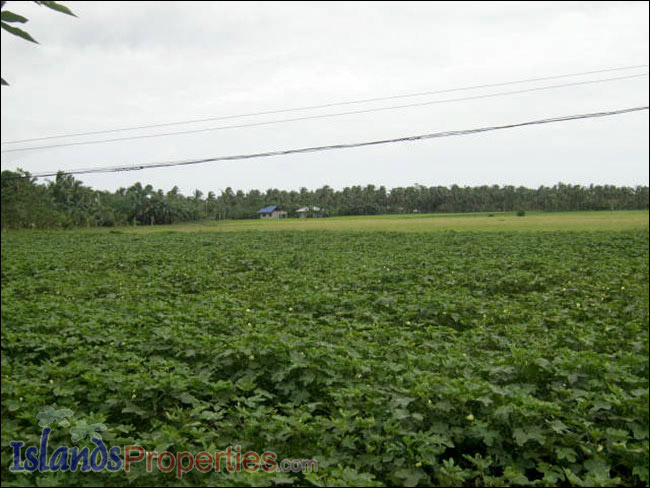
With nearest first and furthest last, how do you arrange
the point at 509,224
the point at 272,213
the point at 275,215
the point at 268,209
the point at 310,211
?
the point at 509,224 → the point at 272,213 → the point at 310,211 → the point at 275,215 → the point at 268,209

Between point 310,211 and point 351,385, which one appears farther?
point 310,211

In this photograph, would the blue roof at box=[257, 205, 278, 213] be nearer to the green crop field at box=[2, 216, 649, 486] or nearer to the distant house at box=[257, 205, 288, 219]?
the distant house at box=[257, 205, 288, 219]

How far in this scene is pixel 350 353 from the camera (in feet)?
17.9

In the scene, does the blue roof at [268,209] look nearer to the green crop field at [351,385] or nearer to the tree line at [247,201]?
the tree line at [247,201]

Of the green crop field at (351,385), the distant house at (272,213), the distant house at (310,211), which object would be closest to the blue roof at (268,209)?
the distant house at (272,213)

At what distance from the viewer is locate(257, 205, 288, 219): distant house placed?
95.9 m

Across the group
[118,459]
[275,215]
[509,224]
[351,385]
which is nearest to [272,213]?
[275,215]

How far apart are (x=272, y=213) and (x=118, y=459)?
94.2 metres

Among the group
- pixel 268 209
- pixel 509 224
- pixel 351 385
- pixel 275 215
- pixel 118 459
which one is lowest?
pixel 118 459

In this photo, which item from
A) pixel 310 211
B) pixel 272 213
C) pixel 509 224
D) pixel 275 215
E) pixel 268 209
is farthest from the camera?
pixel 268 209

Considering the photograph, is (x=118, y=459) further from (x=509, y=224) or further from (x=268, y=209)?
(x=268, y=209)

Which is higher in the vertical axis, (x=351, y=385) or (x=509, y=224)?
(x=509, y=224)

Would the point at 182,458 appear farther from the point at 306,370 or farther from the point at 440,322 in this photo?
the point at 440,322

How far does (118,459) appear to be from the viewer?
3615 mm
